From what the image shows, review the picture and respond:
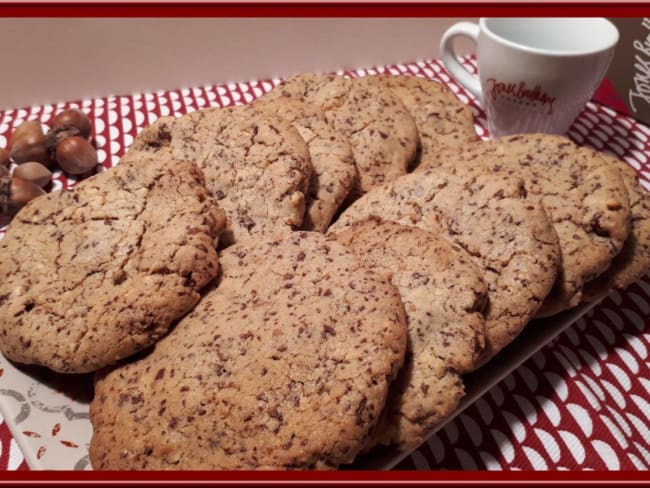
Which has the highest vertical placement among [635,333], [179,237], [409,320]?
[179,237]

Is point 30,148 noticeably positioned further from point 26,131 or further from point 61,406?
point 61,406

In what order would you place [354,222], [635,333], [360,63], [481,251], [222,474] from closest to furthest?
[222,474], [481,251], [354,222], [635,333], [360,63]

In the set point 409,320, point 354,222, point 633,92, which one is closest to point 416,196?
point 354,222

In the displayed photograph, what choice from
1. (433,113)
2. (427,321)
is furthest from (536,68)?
(427,321)

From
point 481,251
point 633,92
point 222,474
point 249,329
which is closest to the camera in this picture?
point 222,474

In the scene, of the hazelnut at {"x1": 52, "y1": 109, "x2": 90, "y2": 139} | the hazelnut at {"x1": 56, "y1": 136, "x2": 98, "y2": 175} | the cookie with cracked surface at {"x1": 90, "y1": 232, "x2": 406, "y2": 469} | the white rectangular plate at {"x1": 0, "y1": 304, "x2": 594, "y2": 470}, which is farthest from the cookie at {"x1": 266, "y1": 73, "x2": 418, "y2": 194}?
the hazelnut at {"x1": 52, "y1": 109, "x2": 90, "y2": 139}

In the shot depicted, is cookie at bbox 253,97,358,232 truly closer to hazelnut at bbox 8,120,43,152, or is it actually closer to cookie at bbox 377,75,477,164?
cookie at bbox 377,75,477,164

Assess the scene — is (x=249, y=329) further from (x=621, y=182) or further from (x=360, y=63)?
(x=360, y=63)
